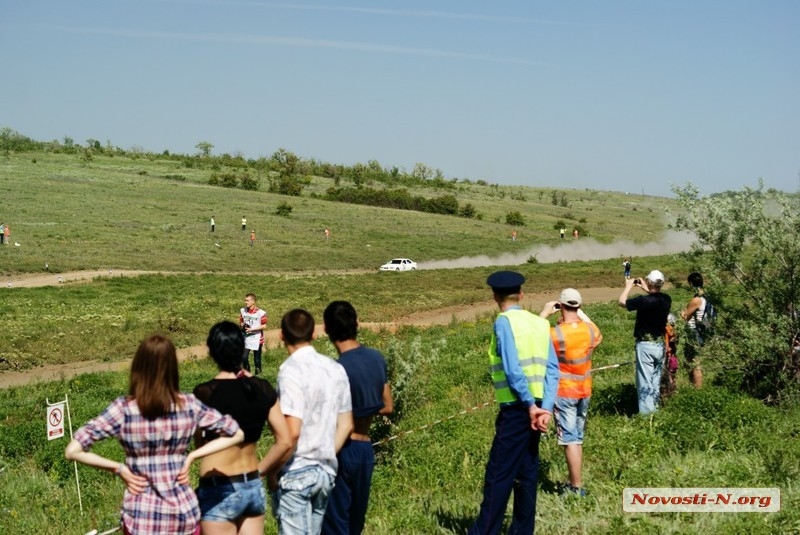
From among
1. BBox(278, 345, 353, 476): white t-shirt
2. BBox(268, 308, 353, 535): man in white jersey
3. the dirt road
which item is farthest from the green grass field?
BBox(278, 345, 353, 476): white t-shirt

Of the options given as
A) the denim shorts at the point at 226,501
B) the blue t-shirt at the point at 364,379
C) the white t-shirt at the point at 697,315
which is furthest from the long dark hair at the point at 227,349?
the white t-shirt at the point at 697,315

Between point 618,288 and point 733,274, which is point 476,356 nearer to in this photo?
point 733,274

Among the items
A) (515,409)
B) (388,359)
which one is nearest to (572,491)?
(515,409)

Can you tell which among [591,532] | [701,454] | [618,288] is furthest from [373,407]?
[618,288]

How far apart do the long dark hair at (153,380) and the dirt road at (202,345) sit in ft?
51.1

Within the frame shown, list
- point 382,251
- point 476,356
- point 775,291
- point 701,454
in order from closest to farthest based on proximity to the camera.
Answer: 1. point 701,454
2. point 775,291
3. point 476,356
4. point 382,251

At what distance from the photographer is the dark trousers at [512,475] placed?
5.84 m

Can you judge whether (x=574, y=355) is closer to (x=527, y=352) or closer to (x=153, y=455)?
(x=527, y=352)

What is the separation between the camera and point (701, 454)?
8102mm

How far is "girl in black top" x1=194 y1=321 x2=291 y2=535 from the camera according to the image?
4922 mm

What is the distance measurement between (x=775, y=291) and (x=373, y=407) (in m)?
6.94

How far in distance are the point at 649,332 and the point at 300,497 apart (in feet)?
18.2

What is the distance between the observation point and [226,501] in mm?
4926

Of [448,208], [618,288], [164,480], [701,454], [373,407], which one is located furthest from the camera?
[448,208]
